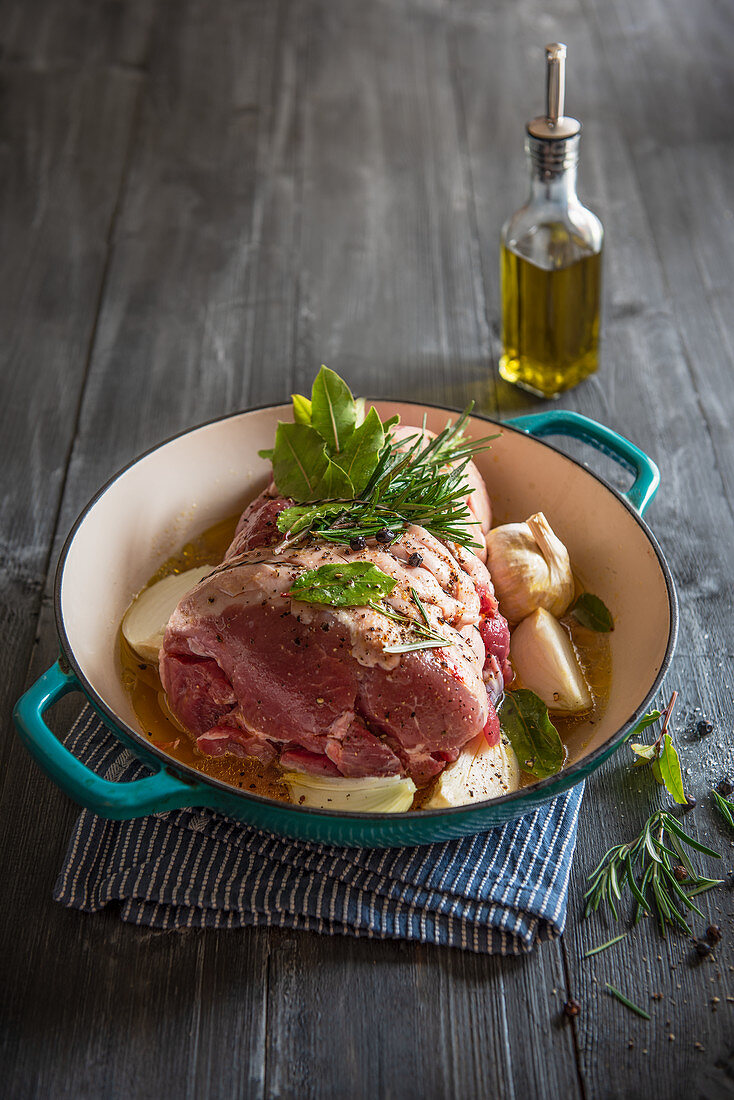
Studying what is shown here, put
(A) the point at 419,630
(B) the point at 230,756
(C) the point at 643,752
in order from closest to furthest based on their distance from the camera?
(A) the point at 419,630, (B) the point at 230,756, (C) the point at 643,752

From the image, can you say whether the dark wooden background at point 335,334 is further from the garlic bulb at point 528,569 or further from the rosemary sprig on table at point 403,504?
the rosemary sprig on table at point 403,504

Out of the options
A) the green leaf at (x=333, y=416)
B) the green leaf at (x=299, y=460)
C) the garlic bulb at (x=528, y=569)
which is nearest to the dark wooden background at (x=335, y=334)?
the garlic bulb at (x=528, y=569)

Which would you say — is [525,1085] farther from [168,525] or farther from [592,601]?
[168,525]

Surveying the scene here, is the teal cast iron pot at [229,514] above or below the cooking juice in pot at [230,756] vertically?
above

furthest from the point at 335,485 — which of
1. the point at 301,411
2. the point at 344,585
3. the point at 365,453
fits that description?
the point at 344,585

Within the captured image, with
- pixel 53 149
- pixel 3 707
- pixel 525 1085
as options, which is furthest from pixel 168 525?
pixel 53 149

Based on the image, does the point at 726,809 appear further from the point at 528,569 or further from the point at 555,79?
the point at 555,79
